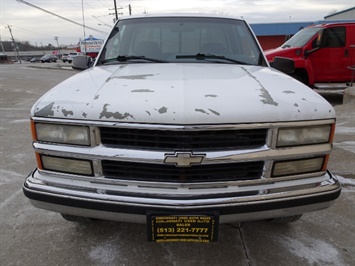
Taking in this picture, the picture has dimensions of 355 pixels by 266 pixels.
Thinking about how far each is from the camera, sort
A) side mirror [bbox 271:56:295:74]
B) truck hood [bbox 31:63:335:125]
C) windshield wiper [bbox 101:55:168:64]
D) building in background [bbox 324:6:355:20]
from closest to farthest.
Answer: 1. truck hood [bbox 31:63:335:125]
2. windshield wiper [bbox 101:55:168:64]
3. side mirror [bbox 271:56:295:74]
4. building in background [bbox 324:6:355:20]

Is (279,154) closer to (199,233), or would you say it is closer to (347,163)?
(199,233)

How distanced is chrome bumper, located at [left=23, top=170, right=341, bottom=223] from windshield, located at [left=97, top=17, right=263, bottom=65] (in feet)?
4.99

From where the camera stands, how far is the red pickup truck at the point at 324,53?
8.16 meters

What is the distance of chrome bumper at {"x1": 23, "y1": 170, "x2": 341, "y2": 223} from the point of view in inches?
71.3

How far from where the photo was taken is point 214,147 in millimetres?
1838

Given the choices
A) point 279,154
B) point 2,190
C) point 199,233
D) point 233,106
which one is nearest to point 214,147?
point 233,106

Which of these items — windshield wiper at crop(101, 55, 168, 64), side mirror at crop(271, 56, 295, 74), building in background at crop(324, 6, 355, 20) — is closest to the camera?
windshield wiper at crop(101, 55, 168, 64)

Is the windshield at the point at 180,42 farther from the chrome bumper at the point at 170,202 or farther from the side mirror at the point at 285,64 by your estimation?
the chrome bumper at the point at 170,202

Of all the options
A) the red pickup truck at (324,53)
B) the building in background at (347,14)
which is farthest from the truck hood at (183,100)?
the building in background at (347,14)

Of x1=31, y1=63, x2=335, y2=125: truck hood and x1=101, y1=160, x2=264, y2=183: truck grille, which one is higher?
x1=31, y1=63, x2=335, y2=125: truck hood

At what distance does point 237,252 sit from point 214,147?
99 centimetres

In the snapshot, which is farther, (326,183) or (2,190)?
(2,190)

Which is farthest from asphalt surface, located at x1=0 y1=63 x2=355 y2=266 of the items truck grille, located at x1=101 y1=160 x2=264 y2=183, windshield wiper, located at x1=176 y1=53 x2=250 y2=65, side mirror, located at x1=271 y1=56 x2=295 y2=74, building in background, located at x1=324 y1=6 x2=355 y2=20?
building in background, located at x1=324 y1=6 x2=355 y2=20

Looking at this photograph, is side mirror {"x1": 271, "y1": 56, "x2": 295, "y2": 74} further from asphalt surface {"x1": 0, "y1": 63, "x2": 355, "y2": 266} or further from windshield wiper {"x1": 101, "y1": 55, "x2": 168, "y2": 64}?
asphalt surface {"x1": 0, "y1": 63, "x2": 355, "y2": 266}
